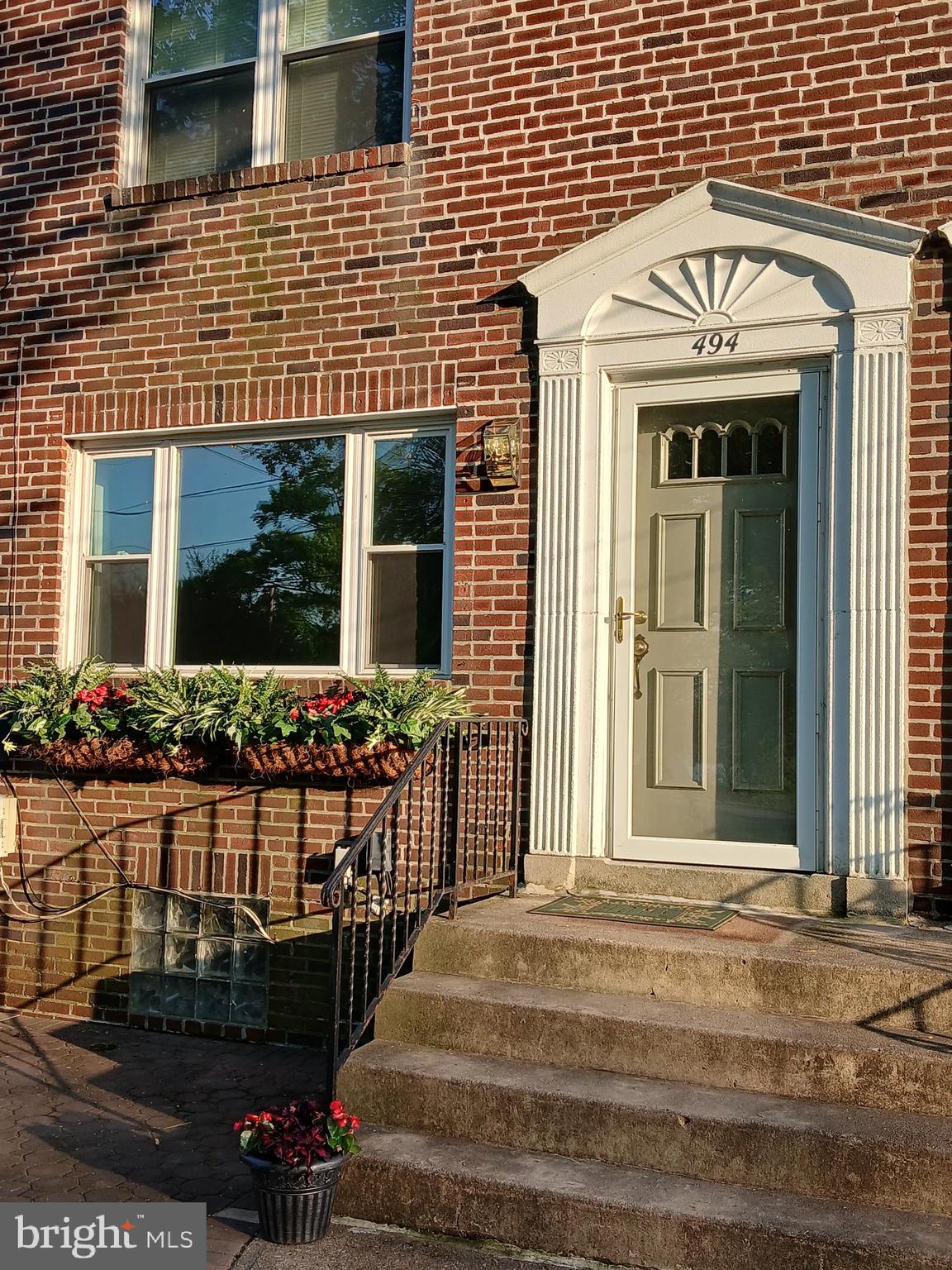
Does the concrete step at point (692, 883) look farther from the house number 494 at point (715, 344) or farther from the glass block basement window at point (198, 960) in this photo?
the house number 494 at point (715, 344)

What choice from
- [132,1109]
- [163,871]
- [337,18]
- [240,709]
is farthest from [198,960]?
[337,18]

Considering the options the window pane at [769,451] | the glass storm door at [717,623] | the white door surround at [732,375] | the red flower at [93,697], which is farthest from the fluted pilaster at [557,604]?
the red flower at [93,697]

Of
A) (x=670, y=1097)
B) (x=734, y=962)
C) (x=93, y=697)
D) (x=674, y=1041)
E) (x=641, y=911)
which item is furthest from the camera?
(x=93, y=697)

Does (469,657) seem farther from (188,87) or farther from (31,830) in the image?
(188,87)

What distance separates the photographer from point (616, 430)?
19.4ft

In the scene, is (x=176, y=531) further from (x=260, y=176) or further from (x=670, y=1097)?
(x=670, y=1097)

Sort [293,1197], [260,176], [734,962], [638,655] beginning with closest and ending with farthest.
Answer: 1. [293,1197]
2. [734,962]
3. [638,655]
4. [260,176]

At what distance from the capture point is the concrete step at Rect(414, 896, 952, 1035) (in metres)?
4.22

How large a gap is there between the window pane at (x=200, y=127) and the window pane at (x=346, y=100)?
11.4 inches

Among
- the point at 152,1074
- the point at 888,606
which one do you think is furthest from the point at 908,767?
the point at 152,1074

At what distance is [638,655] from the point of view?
5.82 m

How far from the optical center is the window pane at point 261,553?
21.5 ft

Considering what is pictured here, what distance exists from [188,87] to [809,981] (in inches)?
230

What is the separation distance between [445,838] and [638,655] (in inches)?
48.1
